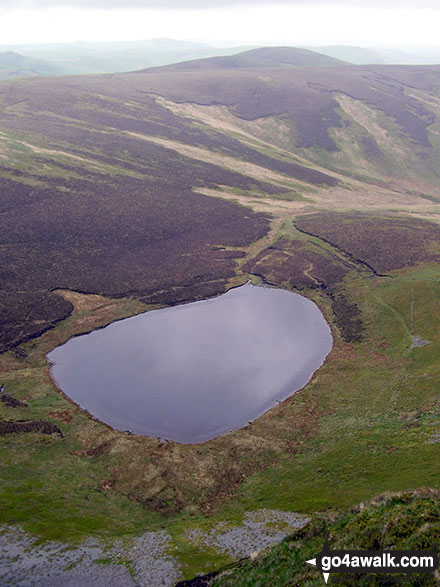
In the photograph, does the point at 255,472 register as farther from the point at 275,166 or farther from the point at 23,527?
the point at 275,166

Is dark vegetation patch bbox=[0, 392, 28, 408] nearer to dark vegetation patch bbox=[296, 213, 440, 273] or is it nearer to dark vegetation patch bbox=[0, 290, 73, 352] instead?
dark vegetation patch bbox=[0, 290, 73, 352]

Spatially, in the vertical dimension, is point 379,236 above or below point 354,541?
above

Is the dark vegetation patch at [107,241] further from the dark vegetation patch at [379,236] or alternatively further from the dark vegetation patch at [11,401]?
the dark vegetation patch at [379,236]

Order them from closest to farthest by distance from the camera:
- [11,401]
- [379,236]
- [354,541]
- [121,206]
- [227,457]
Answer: [354,541]
[227,457]
[11,401]
[379,236]
[121,206]

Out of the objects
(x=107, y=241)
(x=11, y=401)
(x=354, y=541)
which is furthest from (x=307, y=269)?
(x=354, y=541)

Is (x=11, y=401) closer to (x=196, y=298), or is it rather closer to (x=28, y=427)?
(x=28, y=427)

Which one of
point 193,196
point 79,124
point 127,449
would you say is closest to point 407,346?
point 127,449
